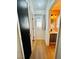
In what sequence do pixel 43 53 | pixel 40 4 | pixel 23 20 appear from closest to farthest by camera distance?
1. pixel 23 20
2. pixel 43 53
3. pixel 40 4

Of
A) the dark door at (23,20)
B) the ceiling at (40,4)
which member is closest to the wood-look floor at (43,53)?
the dark door at (23,20)

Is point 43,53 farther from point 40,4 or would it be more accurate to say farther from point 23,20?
point 40,4

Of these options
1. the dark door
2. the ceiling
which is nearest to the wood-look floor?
the dark door

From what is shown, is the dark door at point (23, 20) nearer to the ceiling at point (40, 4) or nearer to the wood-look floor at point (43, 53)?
the wood-look floor at point (43, 53)

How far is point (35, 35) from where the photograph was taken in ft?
39.4

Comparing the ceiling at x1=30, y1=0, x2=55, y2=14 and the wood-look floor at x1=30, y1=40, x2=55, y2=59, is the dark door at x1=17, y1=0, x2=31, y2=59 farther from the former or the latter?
the ceiling at x1=30, y1=0, x2=55, y2=14

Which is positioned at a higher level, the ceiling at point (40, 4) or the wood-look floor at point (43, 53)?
the ceiling at point (40, 4)

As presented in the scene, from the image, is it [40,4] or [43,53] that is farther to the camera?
[40,4]

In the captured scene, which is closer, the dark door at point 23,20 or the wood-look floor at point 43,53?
the dark door at point 23,20

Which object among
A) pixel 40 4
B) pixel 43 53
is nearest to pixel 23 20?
pixel 43 53
